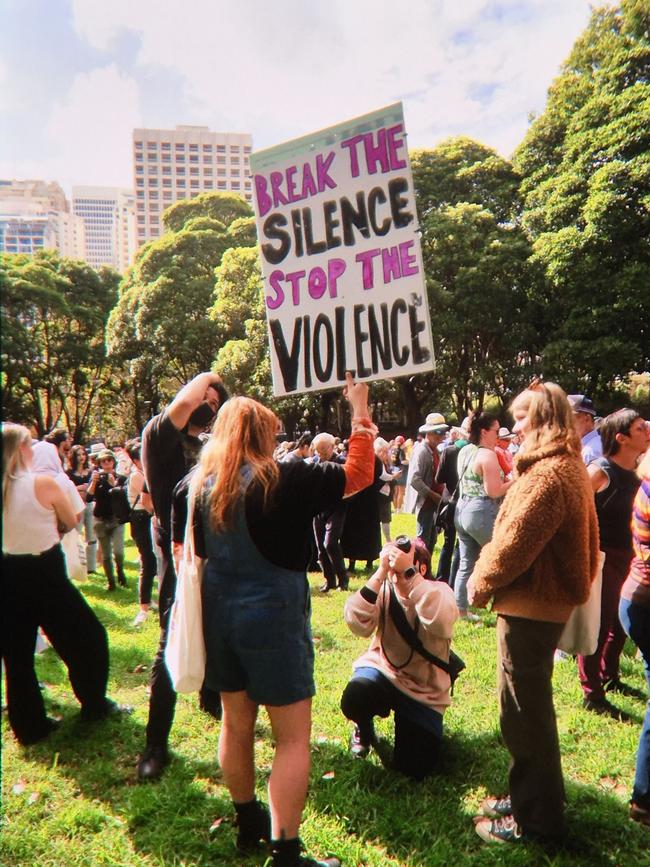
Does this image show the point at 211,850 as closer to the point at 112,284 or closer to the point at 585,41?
the point at 585,41

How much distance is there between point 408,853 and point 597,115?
23.3 meters

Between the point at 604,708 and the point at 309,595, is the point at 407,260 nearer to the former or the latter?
the point at 309,595

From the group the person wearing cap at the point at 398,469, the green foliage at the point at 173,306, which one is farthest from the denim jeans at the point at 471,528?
the green foliage at the point at 173,306

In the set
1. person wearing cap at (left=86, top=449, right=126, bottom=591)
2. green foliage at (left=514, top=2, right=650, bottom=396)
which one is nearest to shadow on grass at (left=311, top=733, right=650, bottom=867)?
person wearing cap at (left=86, top=449, right=126, bottom=591)

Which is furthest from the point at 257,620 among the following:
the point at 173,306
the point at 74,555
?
the point at 173,306

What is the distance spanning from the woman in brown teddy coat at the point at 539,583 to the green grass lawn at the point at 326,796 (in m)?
0.33

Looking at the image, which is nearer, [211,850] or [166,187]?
[211,850]

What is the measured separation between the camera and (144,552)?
6668 millimetres

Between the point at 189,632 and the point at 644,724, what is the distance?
7.11 ft

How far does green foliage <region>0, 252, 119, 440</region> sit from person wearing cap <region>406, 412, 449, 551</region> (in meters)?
26.0

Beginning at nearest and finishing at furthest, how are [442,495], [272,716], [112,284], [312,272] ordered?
[272,716] → [312,272] → [442,495] → [112,284]

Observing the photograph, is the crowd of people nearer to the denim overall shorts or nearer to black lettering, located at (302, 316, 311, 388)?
the denim overall shorts

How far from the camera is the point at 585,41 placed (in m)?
22.3

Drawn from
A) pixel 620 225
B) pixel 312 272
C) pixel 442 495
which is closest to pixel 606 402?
pixel 620 225
